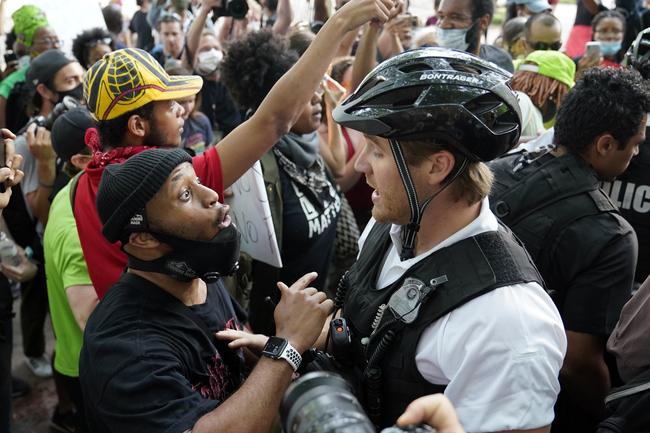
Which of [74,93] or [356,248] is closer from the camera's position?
[356,248]

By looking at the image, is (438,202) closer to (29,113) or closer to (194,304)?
(194,304)

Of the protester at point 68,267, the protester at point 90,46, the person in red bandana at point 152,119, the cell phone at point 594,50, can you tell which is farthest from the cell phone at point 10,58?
the cell phone at point 594,50

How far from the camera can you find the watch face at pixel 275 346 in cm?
188

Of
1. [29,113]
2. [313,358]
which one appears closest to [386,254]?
[313,358]

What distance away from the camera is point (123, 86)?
2.69 metres

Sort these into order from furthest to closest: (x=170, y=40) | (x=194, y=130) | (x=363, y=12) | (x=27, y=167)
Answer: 1. (x=170, y=40)
2. (x=194, y=130)
3. (x=27, y=167)
4. (x=363, y=12)

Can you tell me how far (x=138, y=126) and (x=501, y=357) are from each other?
1.91 meters

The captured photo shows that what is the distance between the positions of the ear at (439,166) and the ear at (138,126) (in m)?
1.44

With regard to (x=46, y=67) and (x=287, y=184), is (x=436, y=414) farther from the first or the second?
(x=46, y=67)

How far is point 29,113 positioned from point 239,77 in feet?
6.52

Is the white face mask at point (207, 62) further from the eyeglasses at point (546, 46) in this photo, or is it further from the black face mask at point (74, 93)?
the eyeglasses at point (546, 46)

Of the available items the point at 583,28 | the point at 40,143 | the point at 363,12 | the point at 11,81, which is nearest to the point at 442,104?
the point at 363,12

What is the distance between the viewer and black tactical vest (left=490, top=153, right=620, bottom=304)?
262 centimetres

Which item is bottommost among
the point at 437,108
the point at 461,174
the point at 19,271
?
the point at 19,271
